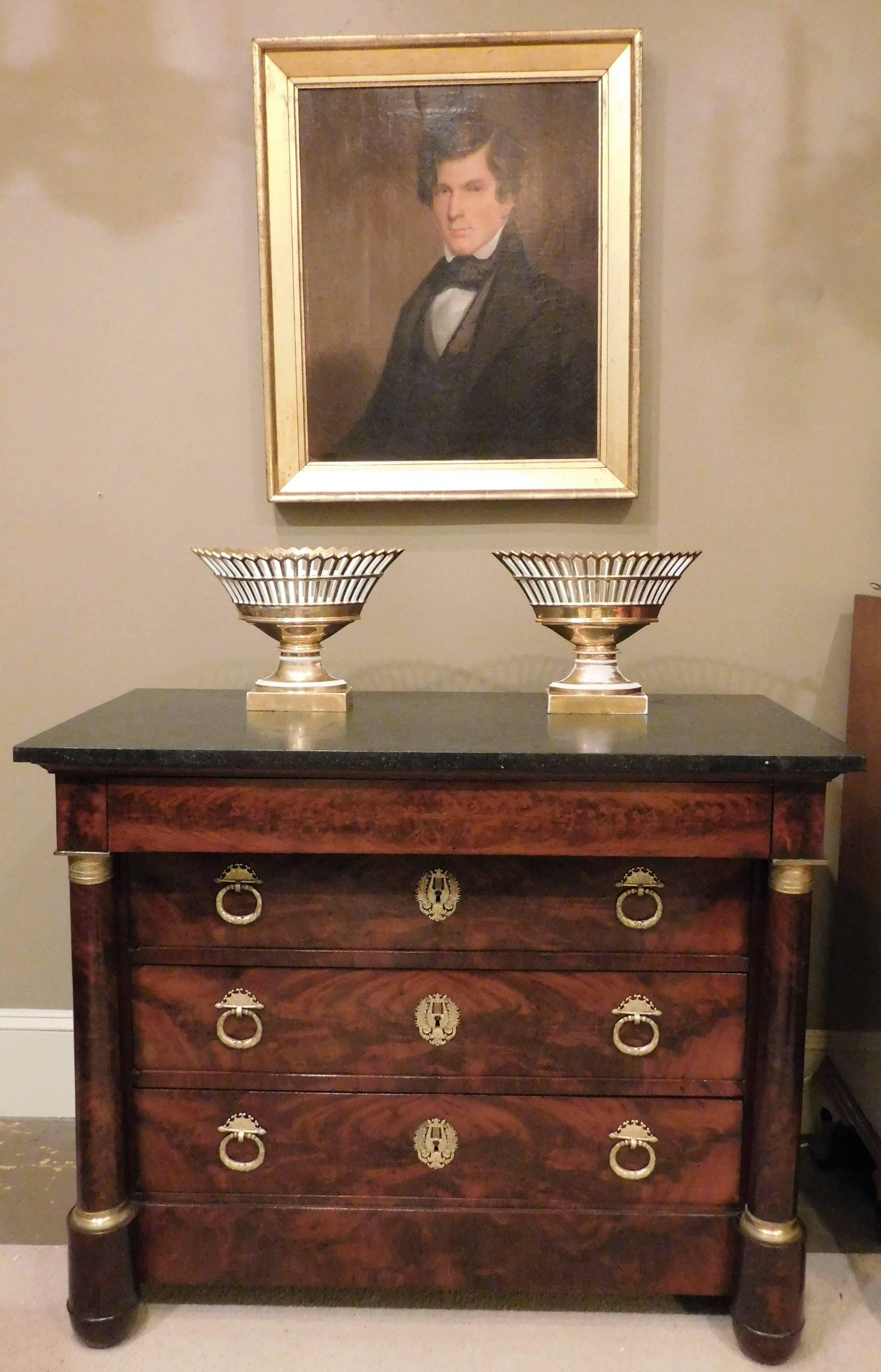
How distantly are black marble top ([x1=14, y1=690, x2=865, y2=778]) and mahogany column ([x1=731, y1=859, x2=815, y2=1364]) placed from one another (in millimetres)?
185

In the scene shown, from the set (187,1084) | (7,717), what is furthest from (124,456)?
(187,1084)

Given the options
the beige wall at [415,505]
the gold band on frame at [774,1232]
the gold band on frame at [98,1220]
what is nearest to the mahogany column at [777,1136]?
the gold band on frame at [774,1232]

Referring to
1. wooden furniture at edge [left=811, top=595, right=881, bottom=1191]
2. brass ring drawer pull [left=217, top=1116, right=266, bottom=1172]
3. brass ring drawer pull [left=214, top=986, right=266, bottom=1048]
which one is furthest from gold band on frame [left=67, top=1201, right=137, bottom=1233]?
wooden furniture at edge [left=811, top=595, right=881, bottom=1191]

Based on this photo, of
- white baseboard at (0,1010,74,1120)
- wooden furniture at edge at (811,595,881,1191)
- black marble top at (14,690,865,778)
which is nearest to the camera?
black marble top at (14,690,865,778)

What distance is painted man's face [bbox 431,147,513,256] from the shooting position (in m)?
1.86

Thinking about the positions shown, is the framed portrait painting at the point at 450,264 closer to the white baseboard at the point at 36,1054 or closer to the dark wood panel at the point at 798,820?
the dark wood panel at the point at 798,820

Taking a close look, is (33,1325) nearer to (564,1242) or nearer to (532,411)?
(564,1242)

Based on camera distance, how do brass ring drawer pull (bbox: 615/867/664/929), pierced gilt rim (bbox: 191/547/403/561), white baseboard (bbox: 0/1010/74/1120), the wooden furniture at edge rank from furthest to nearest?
white baseboard (bbox: 0/1010/74/1120) < the wooden furniture at edge < pierced gilt rim (bbox: 191/547/403/561) < brass ring drawer pull (bbox: 615/867/664/929)

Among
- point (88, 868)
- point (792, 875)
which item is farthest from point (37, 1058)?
point (792, 875)

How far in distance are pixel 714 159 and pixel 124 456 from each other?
130cm

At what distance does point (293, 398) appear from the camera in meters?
1.92

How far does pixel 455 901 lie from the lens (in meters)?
1.48

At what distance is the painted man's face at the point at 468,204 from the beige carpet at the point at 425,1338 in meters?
1.90

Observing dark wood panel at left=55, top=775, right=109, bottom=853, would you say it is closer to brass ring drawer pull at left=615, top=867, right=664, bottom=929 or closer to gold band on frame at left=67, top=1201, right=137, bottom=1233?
gold band on frame at left=67, top=1201, right=137, bottom=1233
